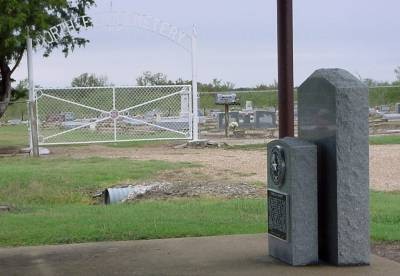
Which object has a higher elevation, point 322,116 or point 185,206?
point 322,116

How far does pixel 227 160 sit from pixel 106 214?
9.97 meters

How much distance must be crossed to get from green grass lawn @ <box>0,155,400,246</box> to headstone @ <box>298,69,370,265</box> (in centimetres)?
184

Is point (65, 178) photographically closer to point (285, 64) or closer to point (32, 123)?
point (32, 123)

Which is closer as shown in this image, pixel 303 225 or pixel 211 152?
pixel 303 225

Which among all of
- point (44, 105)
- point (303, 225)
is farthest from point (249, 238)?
point (44, 105)

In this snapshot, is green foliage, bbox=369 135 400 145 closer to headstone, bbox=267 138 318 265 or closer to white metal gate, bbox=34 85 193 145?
white metal gate, bbox=34 85 193 145

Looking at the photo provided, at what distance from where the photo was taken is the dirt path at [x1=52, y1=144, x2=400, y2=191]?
15438 millimetres

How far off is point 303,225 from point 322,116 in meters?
1.01

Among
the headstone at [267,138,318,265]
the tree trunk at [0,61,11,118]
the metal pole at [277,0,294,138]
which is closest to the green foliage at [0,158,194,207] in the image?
the metal pole at [277,0,294,138]

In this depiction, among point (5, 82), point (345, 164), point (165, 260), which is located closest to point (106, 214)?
point (165, 260)

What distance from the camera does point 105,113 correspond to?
25.2 metres

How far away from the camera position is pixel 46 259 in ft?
23.1

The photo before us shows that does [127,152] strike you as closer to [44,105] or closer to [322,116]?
[44,105]

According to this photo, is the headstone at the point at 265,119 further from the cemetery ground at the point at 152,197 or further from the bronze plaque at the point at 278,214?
the bronze plaque at the point at 278,214
